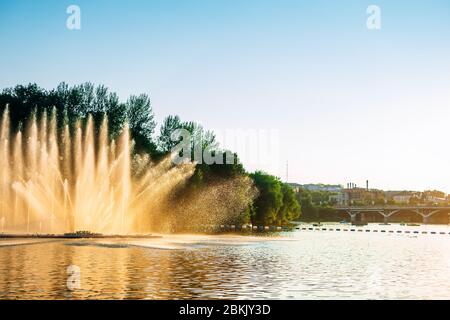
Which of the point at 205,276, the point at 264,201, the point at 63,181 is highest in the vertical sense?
the point at 63,181

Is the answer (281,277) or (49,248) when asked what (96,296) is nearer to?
(281,277)

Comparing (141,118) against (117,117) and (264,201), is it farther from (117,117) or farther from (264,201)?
(264,201)

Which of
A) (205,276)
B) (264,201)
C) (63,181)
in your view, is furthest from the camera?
(264,201)

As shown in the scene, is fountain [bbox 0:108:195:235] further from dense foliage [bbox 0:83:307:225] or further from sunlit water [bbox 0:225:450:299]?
sunlit water [bbox 0:225:450:299]

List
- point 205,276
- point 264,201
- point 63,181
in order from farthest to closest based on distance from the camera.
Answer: point 264,201 < point 63,181 < point 205,276

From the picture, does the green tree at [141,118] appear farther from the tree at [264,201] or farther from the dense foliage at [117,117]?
the tree at [264,201]

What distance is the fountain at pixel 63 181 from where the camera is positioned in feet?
228

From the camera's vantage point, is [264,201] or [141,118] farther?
[264,201]

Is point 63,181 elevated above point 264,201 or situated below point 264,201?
above

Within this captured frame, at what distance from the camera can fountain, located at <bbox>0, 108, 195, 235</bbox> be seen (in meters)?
69.5

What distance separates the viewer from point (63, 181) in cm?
7056

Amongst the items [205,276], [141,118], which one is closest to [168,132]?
[141,118]

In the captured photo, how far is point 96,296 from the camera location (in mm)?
23453
